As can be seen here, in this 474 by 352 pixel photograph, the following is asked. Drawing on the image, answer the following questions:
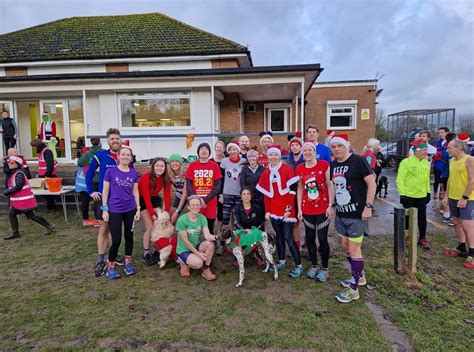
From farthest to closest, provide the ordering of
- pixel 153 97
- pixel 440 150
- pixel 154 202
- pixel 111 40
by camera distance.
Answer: pixel 111 40 → pixel 153 97 → pixel 440 150 → pixel 154 202

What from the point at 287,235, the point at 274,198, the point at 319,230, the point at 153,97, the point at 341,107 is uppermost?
the point at 341,107

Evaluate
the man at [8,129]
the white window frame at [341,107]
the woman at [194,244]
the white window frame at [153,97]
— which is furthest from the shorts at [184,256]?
the white window frame at [341,107]

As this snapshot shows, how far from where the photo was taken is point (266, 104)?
1451cm

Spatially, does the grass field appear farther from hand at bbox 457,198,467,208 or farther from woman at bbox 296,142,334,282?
hand at bbox 457,198,467,208

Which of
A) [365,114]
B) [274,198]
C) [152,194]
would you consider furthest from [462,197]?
[365,114]

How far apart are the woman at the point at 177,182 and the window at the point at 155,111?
238 inches

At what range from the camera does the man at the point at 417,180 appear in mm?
4648

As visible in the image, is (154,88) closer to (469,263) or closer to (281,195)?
(281,195)

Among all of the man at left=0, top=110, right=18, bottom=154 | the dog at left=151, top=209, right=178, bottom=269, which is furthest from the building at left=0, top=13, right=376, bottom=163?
the dog at left=151, top=209, right=178, bottom=269

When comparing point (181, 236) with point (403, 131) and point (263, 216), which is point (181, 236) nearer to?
point (263, 216)

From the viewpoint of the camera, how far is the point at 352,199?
10.8 ft

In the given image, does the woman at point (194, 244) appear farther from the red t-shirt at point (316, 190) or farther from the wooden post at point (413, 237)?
the wooden post at point (413, 237)

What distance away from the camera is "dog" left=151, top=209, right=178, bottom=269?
4.36 metres

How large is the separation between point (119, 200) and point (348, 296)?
3.01 metres
